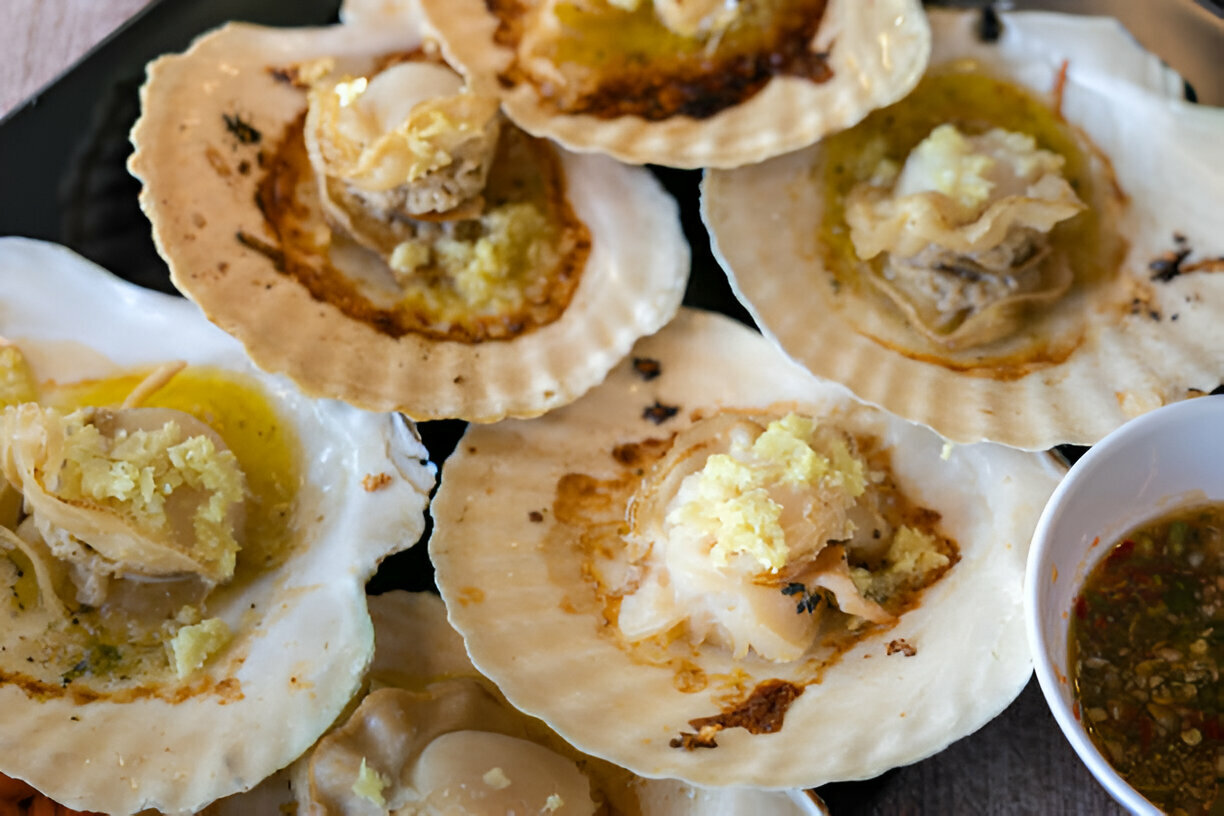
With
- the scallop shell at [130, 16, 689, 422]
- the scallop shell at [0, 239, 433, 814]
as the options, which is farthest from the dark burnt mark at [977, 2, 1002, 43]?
the scallop shell at [0, 239, 433, 814]

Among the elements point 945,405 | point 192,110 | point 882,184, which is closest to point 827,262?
point 882,184

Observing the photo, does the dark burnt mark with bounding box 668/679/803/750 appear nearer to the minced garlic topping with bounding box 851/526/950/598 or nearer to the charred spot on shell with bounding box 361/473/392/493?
the minced garlic topping with bounding box 851/526/950/598

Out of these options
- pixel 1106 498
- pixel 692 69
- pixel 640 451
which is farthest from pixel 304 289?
pixel 1106 498

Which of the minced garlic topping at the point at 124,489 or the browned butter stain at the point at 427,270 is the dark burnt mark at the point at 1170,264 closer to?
the browned butter stain at the point at 427,270

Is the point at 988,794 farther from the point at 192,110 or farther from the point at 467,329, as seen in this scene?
the point at 192,110

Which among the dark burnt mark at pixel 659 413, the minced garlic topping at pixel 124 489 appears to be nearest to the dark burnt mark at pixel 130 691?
the minced garlic topping at pixel 124 489

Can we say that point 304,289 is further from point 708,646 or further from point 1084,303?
point 1084,303
